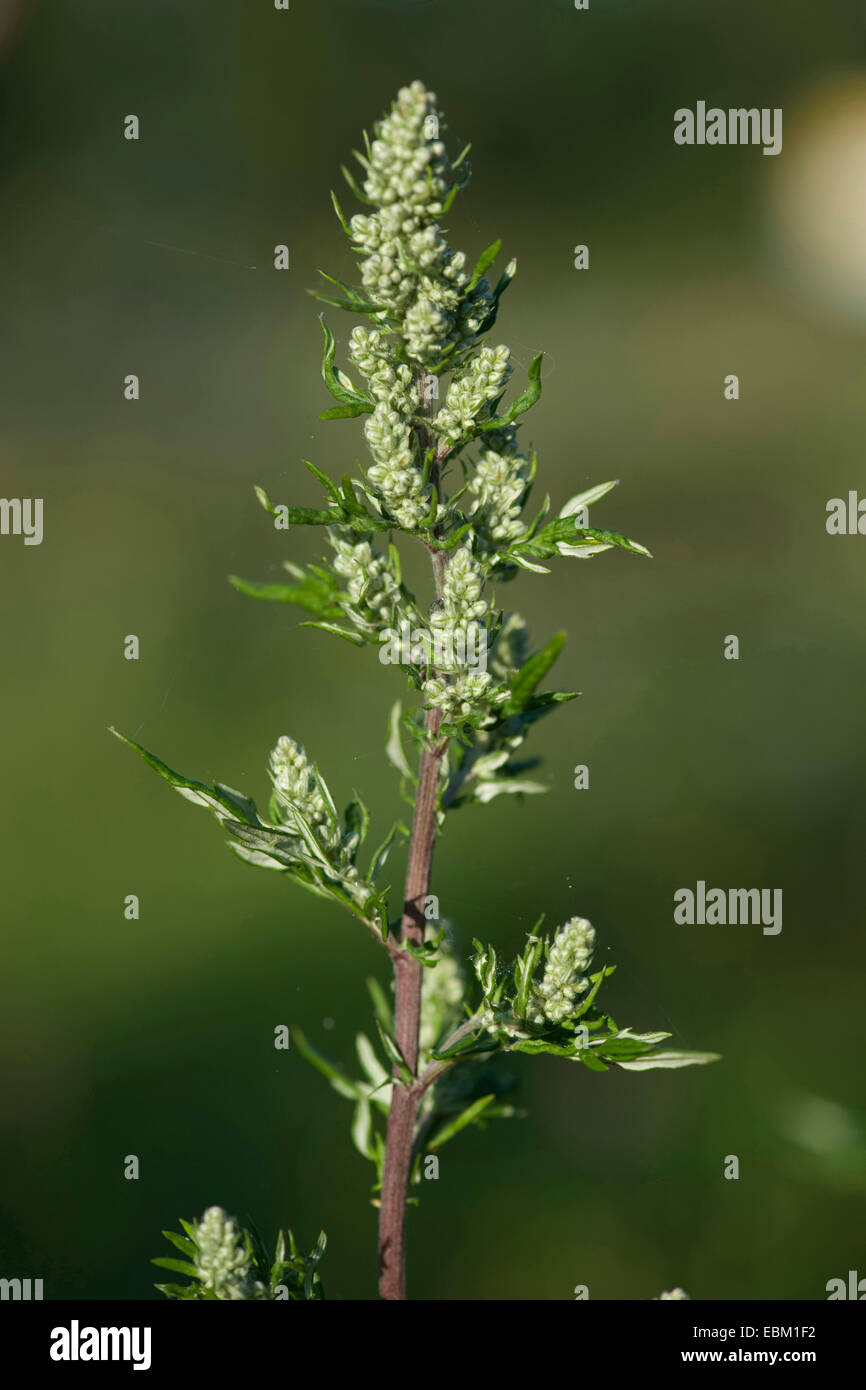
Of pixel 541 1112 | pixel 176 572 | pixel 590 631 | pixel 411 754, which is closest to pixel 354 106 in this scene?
pixel 176 572

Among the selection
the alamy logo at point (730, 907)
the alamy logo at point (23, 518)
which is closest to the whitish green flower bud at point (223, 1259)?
the alamy logo at point (730, 907)

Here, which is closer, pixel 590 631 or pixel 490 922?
pixel 490 922

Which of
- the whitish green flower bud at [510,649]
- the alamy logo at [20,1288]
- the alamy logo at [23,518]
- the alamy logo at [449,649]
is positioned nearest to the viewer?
the alamy logo at [449,649]

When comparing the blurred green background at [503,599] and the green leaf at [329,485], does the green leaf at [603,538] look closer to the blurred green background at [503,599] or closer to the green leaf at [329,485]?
the green leaf at [329,485]

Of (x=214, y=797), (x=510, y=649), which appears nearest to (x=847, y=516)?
(x=510, y=649)

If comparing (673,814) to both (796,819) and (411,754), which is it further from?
(411,754)
